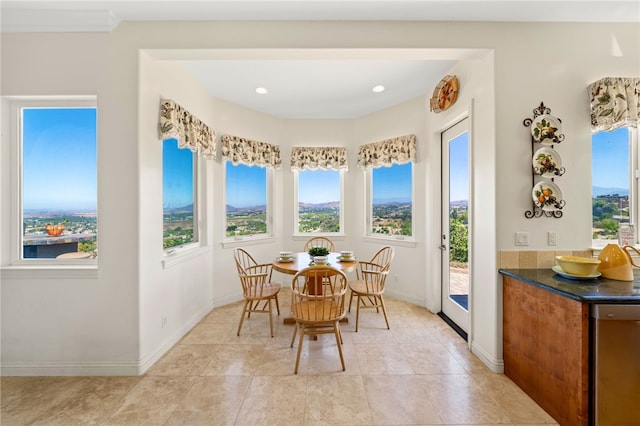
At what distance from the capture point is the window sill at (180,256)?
8.45 ft

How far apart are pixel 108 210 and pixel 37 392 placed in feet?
4.76

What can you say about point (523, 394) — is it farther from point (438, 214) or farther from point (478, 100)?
point (478, 100)

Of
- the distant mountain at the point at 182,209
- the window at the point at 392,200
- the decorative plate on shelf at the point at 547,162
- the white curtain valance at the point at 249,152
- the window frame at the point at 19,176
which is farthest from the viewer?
the window at the point at 392,200

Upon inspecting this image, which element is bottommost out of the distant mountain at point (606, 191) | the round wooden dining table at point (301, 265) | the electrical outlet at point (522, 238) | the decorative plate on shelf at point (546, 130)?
the round wooden dining table at point (301, 265)

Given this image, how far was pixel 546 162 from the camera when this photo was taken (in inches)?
82.4

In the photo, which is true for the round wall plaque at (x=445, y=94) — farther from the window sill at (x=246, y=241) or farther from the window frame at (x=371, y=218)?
the window sill at (x=246, y=241)

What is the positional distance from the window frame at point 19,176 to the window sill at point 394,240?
3.37 meters

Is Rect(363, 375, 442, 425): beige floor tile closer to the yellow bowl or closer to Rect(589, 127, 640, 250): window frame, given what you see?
the yellow bowl

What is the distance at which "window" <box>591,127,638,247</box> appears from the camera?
2221mm

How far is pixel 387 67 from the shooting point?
285 cm

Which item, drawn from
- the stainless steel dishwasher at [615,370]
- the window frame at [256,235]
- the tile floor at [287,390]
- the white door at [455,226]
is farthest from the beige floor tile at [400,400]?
the window frame at [256,235]

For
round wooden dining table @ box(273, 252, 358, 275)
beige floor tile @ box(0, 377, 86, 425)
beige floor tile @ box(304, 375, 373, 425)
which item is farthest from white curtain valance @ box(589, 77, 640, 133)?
beige floor tile @ box(0, 377, 86, 425)

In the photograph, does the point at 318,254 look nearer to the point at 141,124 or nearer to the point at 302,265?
the point at 302,265

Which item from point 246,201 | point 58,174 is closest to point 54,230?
point 58,174
